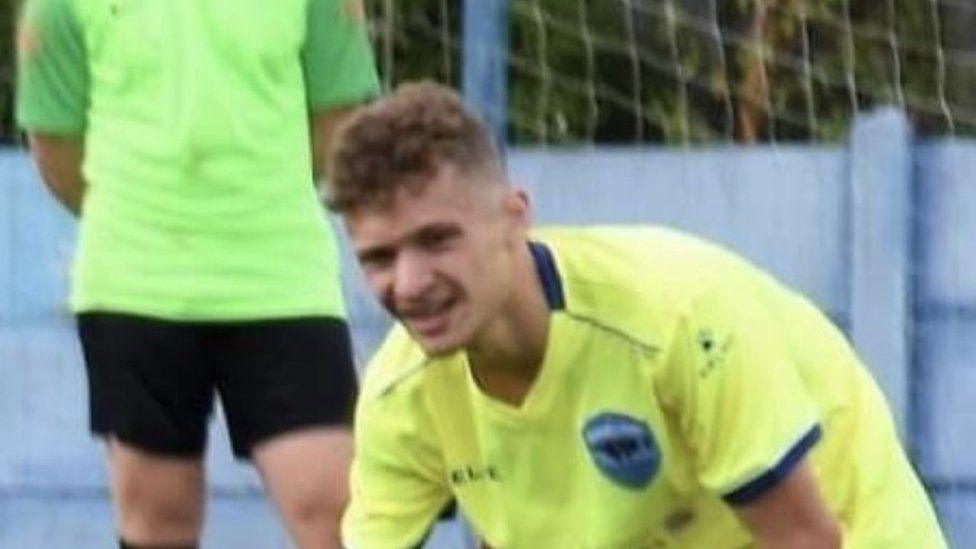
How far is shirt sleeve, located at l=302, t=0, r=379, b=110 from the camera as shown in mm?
5465

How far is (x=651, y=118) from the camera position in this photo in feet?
21.3

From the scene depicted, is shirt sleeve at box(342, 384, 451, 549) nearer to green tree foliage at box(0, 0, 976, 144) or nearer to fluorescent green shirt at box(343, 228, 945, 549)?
fluorescent green shirt at box(343, 228, 945, 549)

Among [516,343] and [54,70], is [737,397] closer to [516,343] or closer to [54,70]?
[516,343]

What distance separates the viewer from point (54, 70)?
217 inches

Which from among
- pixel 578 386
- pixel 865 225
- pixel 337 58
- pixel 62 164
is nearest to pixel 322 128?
pixel 337 58

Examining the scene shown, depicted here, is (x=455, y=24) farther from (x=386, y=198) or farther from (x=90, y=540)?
(x=386, y=198)

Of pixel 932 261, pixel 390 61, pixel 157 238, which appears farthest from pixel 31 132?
pixel 932 261

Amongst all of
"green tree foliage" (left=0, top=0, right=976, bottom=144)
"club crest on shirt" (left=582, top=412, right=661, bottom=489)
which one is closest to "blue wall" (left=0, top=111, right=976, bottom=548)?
"green tree foliage" (left=0, top=0, right=976, bottom=144)

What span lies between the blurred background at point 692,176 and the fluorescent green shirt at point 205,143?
35.4 inches

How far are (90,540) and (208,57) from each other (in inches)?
54.2

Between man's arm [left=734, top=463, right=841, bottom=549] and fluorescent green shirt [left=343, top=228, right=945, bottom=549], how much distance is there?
0.07 feet

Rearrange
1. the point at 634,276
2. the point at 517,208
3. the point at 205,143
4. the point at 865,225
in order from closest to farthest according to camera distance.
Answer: the point at 517,208 < the point at 634,276 < the point at 205,143 < the point at 865,225

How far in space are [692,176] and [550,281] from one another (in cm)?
230

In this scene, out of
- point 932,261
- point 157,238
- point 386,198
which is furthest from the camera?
point 932,261
